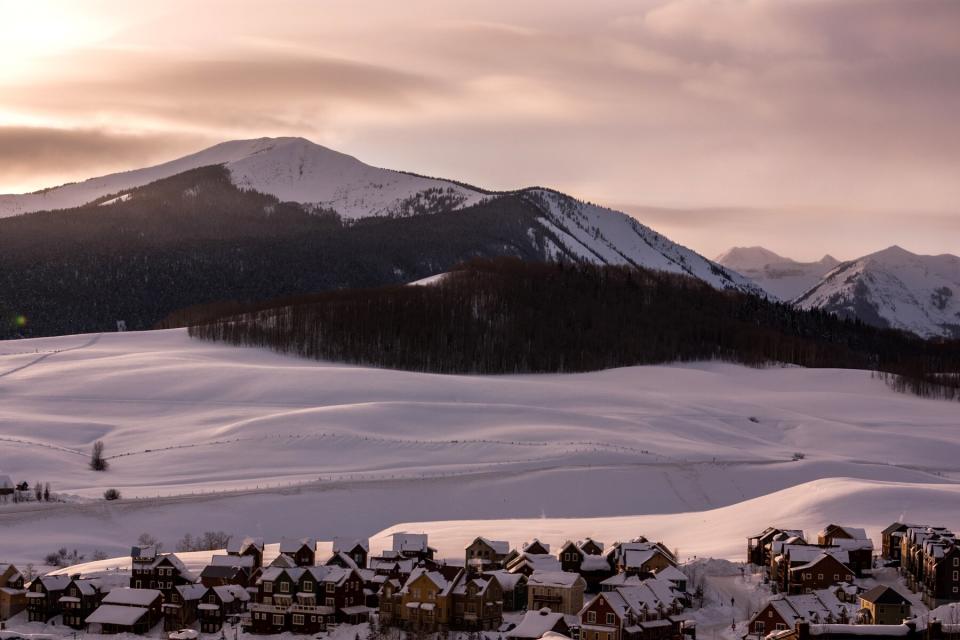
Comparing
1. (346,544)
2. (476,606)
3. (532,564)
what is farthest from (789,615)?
(346,544)

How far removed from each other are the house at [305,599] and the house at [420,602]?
48.4 inches

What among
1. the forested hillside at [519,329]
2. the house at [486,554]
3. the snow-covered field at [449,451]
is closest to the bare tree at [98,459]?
the snow-covered field at [449,451]

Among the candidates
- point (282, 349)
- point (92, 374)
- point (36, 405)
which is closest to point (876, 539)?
point (36, 405)

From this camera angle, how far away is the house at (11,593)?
5562cm

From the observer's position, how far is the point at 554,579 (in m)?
53.4

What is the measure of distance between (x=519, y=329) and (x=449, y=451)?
72324 mm

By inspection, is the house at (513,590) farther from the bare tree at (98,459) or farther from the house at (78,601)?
the bare tree at (98,459)

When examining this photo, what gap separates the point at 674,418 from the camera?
4670 inches

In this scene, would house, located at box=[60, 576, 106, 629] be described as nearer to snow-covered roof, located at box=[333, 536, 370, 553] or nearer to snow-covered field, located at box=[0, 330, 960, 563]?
snow-covered roof, located at box=[333, 536, 370, 553]

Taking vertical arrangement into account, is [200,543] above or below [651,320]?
below

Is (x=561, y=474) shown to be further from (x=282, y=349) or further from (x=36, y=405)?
(x=282, y=349)

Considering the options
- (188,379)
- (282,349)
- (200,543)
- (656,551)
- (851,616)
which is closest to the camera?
(851,616)

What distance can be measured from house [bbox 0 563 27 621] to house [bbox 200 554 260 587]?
21.9 feet

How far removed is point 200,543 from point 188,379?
207 feet
